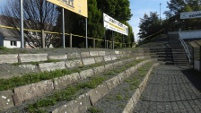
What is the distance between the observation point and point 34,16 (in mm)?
18969

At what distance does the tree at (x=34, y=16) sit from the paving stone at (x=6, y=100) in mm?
14572

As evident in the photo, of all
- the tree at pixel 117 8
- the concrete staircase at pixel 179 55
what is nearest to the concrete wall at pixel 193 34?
the concrete staircase at pixel 179 55

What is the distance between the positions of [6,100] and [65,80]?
5.87ft

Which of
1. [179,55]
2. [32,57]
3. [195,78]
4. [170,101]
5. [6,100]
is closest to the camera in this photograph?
[6,100]

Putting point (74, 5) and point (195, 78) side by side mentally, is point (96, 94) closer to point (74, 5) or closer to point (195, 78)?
point (74, 5)

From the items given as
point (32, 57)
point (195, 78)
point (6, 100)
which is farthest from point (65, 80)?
point (195, 78)

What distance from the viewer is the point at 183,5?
49562mm

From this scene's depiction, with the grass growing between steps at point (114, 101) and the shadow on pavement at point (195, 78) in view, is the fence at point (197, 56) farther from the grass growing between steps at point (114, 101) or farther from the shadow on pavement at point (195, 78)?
the grass growing between steps at point (114, 101)

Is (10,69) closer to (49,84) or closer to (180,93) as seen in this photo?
(49,84)

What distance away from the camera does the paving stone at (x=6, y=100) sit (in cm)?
328

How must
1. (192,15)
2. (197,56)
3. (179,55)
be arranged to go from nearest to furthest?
(197,56), (179,55), (192,15)

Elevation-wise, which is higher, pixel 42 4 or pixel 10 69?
pixel 42 4

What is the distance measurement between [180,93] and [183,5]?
45.1 meters

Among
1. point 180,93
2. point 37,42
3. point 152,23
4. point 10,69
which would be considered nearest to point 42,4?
point 37,42
